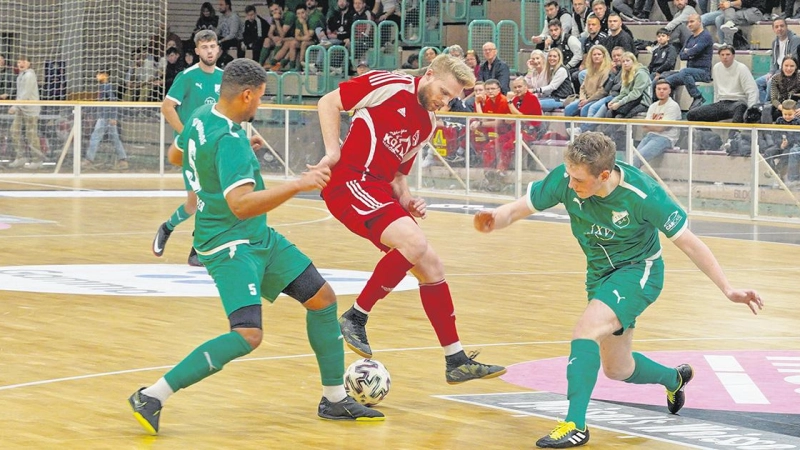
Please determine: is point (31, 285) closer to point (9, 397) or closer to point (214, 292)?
point (214, 292)

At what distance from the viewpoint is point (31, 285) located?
38.9 ft

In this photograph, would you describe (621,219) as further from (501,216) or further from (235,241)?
(235,241)

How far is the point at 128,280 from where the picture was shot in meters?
12.3

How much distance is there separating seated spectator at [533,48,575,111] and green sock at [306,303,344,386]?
1526 centimetres

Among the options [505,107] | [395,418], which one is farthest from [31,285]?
[505,107]

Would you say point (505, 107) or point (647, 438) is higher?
point (505, 107)

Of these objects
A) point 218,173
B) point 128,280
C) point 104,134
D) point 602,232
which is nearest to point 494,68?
point 104,134

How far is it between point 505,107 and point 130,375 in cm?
1355

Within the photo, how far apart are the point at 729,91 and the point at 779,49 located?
2.92 feet

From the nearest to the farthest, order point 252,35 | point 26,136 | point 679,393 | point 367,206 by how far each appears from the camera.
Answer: point 679,393, point 367,206, point 26,136, point 252,35

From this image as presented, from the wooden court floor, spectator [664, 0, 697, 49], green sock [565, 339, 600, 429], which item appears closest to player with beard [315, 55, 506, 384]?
the wooden court floor

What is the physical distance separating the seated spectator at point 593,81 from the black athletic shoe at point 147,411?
14.8 metres

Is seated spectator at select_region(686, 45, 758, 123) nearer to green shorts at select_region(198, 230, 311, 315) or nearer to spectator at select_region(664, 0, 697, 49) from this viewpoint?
spectator at select_region(664, 0, 697, 49)

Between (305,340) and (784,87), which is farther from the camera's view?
(784,87)
